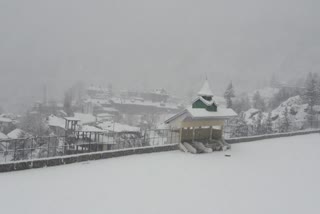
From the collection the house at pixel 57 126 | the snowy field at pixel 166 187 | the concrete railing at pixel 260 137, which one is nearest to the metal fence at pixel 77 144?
the snowy field at pixel 166 187

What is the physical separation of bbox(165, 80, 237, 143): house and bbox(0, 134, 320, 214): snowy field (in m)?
2.07

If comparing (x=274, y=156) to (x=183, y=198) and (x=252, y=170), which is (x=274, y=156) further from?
(x=183, y=198)

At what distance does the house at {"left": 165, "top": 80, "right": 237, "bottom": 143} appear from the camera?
18.2 meters

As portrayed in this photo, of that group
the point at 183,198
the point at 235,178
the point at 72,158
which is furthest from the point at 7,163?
the point at 235,178

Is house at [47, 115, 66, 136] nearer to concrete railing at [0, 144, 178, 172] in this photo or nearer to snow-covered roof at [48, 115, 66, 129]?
snow-covered roof at [48, 115, 66, 129]

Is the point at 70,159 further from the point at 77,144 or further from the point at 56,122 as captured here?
the point at 56,122

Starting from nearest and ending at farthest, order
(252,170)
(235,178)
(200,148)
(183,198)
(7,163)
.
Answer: (183,198)
(7,163)
(235,178)
(252,170)
(200,148)

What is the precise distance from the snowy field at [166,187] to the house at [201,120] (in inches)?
81.4

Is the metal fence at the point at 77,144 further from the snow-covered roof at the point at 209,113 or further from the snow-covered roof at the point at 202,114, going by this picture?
the snow-covered roof at the point at 209,113

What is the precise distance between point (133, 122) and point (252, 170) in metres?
61.9

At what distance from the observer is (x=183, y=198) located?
10344mm

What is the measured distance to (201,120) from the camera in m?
18.9

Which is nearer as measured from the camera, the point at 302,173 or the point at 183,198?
the point at 183,198

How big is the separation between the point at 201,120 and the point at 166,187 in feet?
26.6
